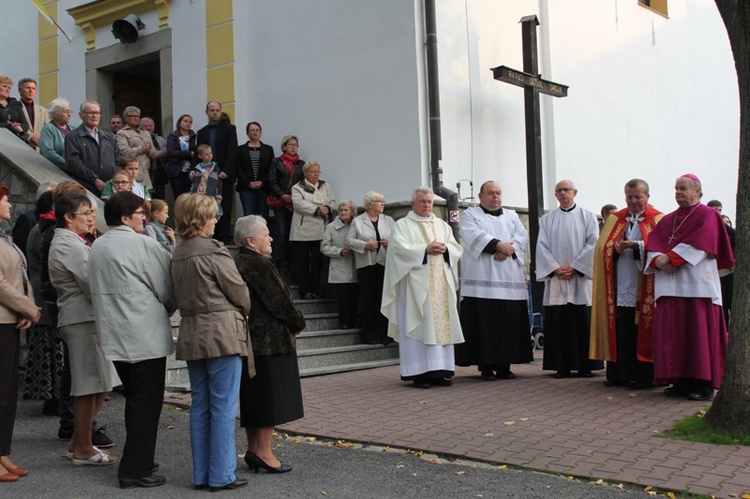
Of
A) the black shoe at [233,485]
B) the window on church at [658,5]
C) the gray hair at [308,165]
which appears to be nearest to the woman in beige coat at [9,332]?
the black shoe at [233,485]

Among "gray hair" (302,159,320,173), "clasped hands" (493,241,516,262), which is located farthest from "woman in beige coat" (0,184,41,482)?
"gray hair" (302,159,320,173)

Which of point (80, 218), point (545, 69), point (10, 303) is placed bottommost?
point (10, 303)

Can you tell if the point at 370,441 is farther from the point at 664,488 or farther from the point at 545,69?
the point at 545,69

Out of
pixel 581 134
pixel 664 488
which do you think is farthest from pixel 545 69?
pixel 664 488

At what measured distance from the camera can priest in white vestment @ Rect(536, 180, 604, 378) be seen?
9.34m

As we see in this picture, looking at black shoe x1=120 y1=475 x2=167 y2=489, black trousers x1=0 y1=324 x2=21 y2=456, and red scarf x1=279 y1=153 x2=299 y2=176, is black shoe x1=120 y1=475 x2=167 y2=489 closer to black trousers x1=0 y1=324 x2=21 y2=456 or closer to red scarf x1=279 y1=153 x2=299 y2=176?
black trousers x1=0 y1=324 x2=21 y2=456

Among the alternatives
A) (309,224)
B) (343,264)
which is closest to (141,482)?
(343,264)

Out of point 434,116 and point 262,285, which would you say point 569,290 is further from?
point 262,285

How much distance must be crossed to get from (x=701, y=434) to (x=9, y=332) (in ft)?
15.0

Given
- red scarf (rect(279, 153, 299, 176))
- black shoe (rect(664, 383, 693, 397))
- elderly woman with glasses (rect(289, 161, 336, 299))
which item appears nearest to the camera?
black shoe (rect(664, 383, 693, 397))

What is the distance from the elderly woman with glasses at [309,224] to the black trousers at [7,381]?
19.5 feet

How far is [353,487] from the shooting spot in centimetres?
520

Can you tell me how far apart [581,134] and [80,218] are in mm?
9798

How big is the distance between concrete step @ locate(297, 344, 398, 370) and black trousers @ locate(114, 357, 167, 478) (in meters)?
4.51
